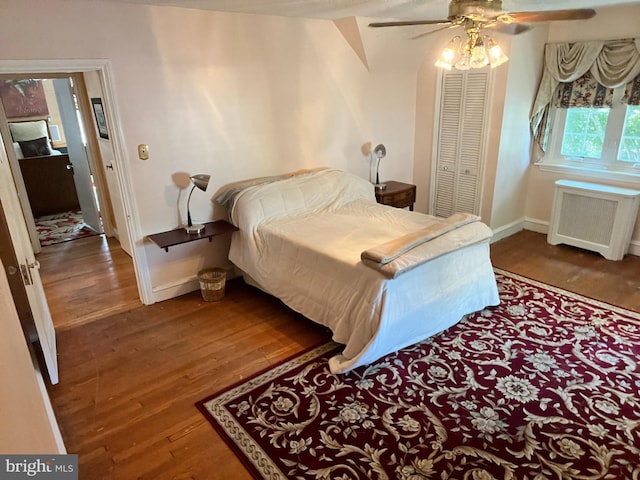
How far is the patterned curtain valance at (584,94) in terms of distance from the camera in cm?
420

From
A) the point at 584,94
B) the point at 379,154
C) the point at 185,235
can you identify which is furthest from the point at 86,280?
the point at 584,94

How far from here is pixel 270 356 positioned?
2.89 metres

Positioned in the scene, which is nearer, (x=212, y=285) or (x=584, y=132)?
(x=212, y=285)

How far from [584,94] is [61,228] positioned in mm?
6398

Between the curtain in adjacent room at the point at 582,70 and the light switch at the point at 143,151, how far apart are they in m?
3.99

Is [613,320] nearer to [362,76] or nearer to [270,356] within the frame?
[270,356]

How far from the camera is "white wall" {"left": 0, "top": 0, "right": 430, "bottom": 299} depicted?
292 centimetres

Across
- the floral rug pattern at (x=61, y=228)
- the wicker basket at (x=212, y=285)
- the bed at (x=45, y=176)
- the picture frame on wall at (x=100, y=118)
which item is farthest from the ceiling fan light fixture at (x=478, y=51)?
the bed at (x=45, y=176)

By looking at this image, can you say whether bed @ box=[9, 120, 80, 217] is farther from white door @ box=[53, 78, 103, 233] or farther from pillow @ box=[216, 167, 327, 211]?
pillow @ box=[216, 167, 327, 211]

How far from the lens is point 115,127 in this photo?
314 centimetres

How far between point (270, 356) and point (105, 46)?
2458 mm

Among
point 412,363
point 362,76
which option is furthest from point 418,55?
point 412,363

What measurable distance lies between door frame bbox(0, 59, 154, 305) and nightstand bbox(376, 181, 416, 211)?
7.97 ft

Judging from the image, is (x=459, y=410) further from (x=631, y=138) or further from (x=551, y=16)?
(x=631, y=138)
